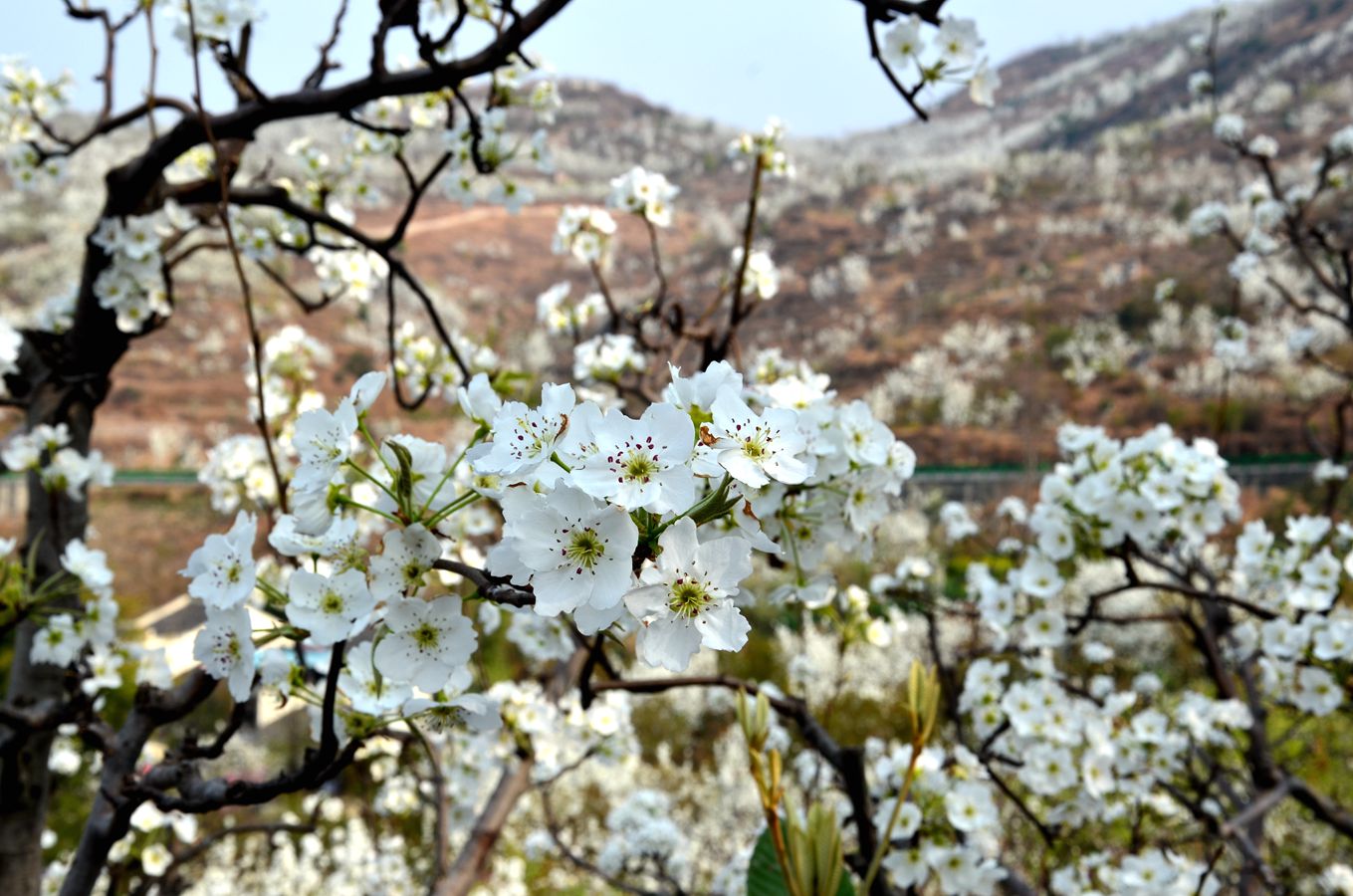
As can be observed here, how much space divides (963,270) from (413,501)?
1488 inches

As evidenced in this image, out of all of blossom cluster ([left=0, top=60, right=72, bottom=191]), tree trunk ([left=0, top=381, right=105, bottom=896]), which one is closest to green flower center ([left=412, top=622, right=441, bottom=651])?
tree trunk ([left=0, top=381, right=105, bottom=896])

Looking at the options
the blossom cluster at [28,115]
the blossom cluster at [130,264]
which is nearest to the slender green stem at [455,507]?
the blossom cluster at [130,264]

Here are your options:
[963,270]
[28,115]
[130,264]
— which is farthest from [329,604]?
[963,270]

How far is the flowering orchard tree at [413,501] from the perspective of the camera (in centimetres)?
62

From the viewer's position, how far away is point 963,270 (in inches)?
1390

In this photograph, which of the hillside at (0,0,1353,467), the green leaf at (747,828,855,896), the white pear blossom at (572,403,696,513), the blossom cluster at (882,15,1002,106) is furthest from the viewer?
the hillside at (0,0,1353,467)

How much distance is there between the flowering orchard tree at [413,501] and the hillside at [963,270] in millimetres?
5231

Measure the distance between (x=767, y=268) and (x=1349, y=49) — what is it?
2114 inches

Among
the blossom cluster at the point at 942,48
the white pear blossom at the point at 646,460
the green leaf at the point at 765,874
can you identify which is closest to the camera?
the white pear blossom at the point at 646,460

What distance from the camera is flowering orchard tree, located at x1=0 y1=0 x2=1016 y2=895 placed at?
2.04 ft

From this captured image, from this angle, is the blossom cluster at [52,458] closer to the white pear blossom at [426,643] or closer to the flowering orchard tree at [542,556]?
the flowering orchard tree at [542,556]

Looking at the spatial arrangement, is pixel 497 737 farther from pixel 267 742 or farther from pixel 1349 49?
pixel 1349 49

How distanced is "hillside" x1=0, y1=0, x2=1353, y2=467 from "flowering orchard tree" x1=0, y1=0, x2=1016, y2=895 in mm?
5231

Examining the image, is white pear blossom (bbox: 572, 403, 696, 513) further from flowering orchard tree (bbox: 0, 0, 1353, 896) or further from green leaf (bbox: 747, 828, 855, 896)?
green leaf (bbox: 747, 828, 855, 896)
